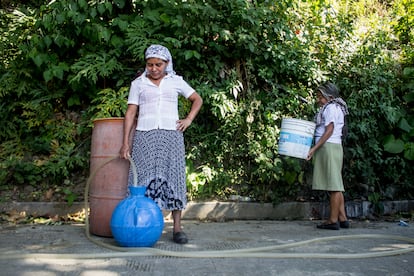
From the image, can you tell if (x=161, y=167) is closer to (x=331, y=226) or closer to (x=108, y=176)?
(x=108, y=176)

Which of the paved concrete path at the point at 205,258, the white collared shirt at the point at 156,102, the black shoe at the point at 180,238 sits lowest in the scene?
the paved concrete path at the point at 205,258

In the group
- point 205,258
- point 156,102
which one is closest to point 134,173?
point 156,102

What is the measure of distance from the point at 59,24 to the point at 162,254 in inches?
137

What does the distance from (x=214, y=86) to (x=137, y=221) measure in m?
2.71

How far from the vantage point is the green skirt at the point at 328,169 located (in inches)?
181

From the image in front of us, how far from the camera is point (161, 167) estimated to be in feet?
12.1

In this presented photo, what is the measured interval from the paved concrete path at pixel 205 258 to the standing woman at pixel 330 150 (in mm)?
345

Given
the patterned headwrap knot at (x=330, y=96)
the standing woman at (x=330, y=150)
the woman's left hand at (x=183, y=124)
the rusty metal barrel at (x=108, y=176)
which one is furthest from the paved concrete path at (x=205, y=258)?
the patterned headwrap knot at (x=330, y=96)

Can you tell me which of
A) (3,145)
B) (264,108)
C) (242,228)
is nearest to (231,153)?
(264,108)

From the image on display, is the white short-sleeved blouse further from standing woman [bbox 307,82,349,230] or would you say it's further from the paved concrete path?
the paved concrete path

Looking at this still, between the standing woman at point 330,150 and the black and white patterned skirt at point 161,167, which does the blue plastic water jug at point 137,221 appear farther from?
the standing woman at point 330,150

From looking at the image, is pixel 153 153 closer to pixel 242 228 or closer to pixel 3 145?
pixel 242 228

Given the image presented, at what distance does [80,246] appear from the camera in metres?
3.55

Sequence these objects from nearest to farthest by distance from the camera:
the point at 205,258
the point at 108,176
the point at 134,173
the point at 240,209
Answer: the point at 205,258 → the point at 134,173 → the point at 108,176 → the point at 240,209
